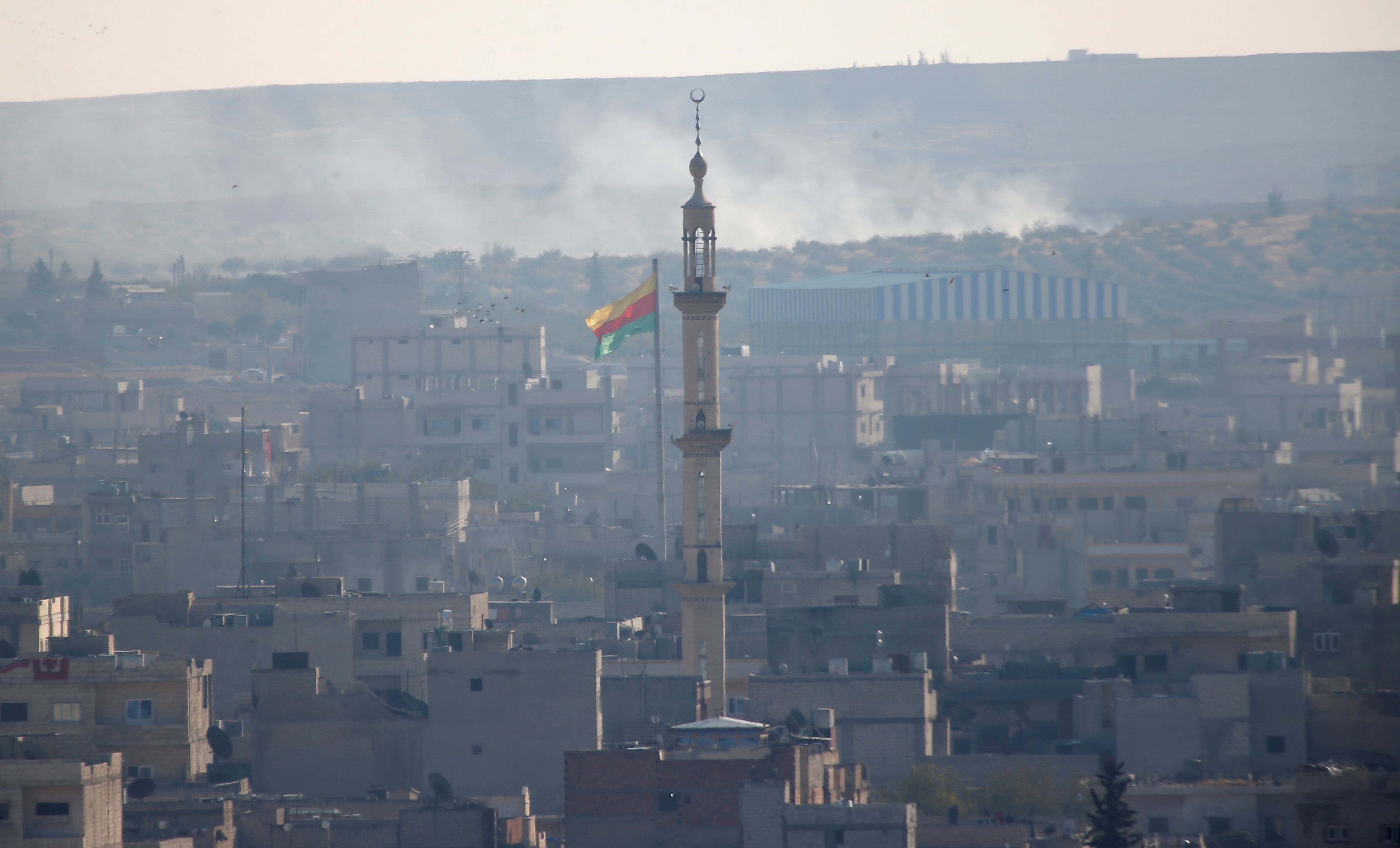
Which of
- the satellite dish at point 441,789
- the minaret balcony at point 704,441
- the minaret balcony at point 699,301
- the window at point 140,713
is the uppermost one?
the minaret balcony at point 699,301

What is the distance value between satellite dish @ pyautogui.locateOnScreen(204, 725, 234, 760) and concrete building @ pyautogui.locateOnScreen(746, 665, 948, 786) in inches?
286

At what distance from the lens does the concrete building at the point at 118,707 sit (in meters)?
37.4

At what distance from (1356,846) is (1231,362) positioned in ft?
262

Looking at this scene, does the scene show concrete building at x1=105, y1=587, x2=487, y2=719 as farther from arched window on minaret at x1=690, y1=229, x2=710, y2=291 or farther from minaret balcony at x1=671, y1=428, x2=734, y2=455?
arched window on minaret at x1=690, y1=229, x2=710, y2=291

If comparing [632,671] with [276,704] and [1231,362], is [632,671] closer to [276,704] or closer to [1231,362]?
[276,704]

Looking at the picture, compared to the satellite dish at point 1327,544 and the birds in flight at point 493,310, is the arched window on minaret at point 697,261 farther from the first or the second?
the birds in flight at point 493,310

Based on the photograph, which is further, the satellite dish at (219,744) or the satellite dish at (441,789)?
the satellite dish at (219,744)

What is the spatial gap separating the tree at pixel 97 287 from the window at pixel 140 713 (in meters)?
96.9

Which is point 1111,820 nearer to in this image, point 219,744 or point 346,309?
point 219,744

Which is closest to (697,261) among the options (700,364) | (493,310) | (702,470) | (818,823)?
(700,364)

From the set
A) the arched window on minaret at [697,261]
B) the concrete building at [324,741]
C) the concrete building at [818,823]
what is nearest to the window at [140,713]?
the concrete building at [324,741]

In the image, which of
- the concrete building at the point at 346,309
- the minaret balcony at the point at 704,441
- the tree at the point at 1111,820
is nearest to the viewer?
the tree at the point at 1111,820

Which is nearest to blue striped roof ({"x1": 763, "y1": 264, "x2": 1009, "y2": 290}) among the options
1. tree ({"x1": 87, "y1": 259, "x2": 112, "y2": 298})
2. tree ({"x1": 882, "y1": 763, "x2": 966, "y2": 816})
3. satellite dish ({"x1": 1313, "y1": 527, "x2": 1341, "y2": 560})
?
tree ({"x1": 87, "y1": 259, "x2": 112, "y2": 298})

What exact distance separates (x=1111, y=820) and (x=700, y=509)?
12.1 m
